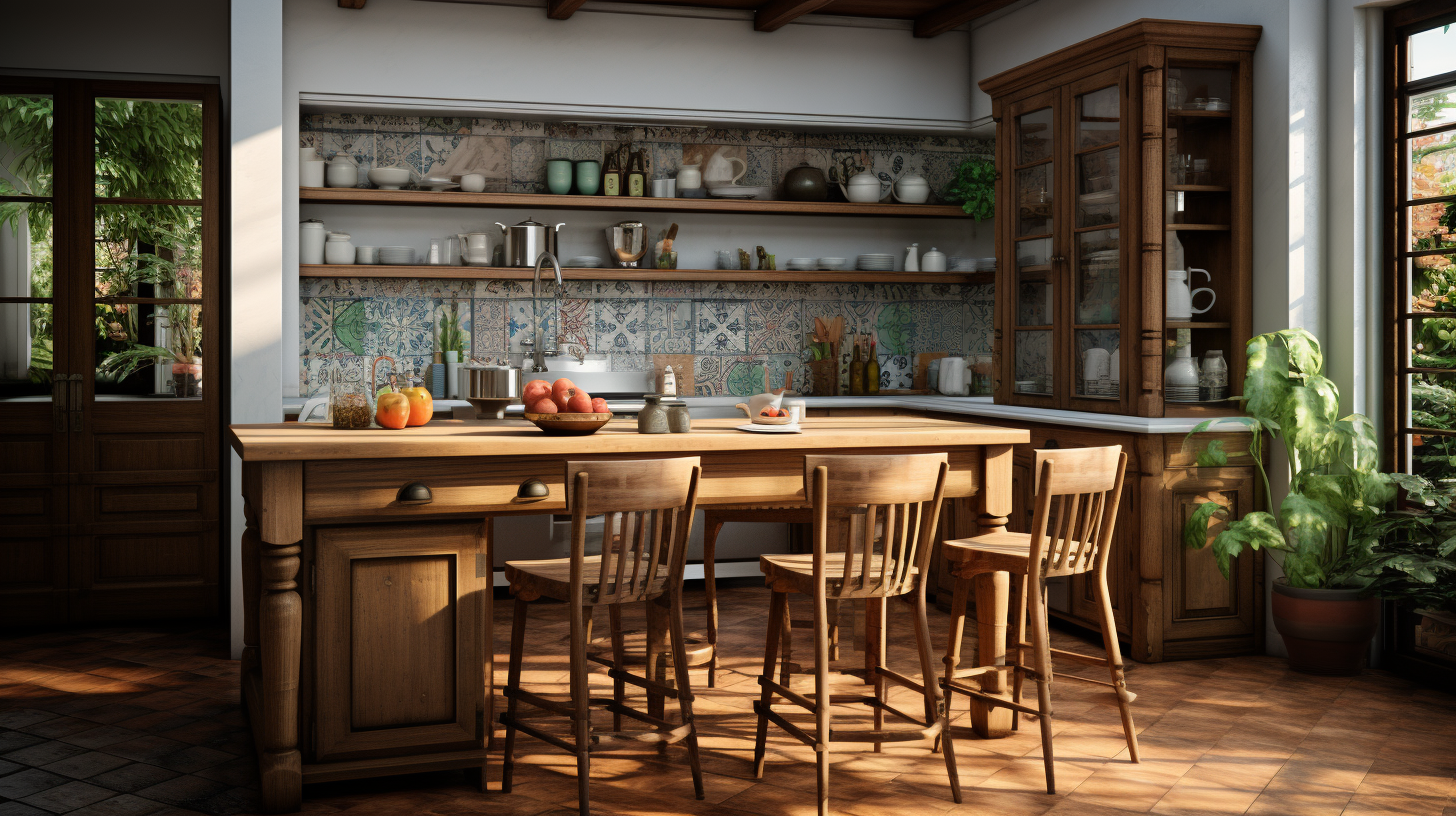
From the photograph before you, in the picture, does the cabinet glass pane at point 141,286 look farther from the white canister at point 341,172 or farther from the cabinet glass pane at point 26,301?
the white canister at point 341,172

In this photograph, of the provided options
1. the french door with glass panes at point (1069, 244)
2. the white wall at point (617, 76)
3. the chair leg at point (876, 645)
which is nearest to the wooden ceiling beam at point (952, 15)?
the white wall at point (617, 76)

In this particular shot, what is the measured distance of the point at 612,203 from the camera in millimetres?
6188

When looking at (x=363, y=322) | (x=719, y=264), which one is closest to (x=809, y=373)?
(x=719, y=264)

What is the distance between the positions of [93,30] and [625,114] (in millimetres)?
2427

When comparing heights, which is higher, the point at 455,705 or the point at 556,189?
the point at 556,189

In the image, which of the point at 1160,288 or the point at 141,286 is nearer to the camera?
the point at 1160,288

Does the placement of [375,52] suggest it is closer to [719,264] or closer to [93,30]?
[93,30]

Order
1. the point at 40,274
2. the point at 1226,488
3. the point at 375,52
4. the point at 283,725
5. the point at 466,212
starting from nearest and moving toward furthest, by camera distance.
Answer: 1. the point at 283,725
2. the point at 1226,488
3. the point at 40,274
4. the point at 375,52
5. the point at 466,212

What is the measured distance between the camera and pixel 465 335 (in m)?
6.32

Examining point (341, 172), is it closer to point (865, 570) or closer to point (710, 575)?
point (710, 575)

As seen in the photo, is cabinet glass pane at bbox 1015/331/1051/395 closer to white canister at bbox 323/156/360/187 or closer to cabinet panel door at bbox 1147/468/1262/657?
cabinet panel door at bbox 1147/468/1262/657

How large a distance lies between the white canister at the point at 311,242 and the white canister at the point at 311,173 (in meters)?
0.20

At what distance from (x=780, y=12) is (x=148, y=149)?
2981mm

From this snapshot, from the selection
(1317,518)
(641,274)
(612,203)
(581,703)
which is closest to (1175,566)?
(1317,518)
